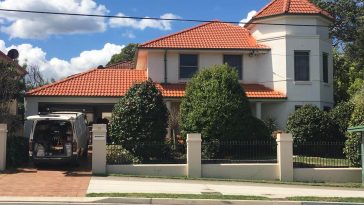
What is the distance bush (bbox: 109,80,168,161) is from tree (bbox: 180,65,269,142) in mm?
1705

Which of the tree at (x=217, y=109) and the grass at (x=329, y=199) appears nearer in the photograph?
the grass at (x=329, y=199)

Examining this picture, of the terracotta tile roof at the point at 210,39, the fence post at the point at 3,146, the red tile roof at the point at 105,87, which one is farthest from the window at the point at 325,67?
the fence post at the point at 3,146

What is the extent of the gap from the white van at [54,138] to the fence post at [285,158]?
758cm

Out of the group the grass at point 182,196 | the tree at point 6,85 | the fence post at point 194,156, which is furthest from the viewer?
the tree at point 6,85

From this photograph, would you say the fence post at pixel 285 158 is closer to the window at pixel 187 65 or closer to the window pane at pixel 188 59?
the window at pixel 187 65

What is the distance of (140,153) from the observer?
19.9 metres

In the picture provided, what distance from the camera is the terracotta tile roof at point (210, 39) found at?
27.9 m

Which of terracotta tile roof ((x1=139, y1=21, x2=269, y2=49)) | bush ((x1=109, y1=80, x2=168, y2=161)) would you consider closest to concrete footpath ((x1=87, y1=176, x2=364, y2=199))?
bush ((x1=109, y1=80, x2=168, y2=161))

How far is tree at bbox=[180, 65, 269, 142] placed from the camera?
21328 mm

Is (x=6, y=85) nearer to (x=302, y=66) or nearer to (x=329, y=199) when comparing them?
(x=329, y=199)

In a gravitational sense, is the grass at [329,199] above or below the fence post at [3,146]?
below

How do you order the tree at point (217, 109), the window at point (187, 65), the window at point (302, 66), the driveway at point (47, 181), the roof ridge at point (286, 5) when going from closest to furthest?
the driveway at point (47, 181), the tree at point (217, 109), the roof ridge at point (286, 5), the window at point (302, 66), the window at point (187, 65)

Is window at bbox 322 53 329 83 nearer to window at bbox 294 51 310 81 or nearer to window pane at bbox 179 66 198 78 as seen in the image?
window at bbox 294 51 310 81

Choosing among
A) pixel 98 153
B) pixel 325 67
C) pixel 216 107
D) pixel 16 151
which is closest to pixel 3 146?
pixel 16 151
